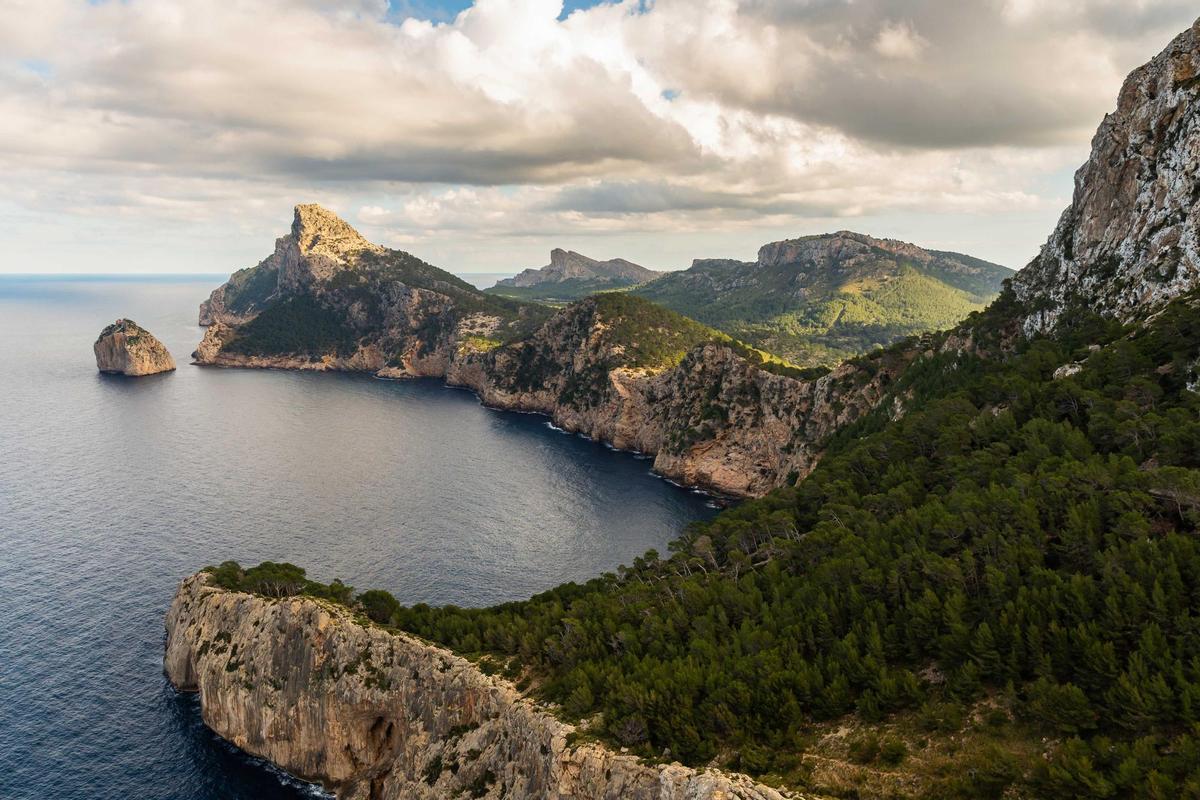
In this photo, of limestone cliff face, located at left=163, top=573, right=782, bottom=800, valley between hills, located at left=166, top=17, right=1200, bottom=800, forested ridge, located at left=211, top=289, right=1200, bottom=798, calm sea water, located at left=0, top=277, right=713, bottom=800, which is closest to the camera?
forested ridge, located at left=211, top=289, right=1200, bottom=798

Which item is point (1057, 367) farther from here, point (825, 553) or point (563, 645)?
point (563, 645)

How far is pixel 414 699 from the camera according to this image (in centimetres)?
6231

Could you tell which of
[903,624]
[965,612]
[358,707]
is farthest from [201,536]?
[965,612]

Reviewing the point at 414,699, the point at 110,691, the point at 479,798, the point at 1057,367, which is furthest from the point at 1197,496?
the point at 110,691

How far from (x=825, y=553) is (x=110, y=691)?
7672 centimetres

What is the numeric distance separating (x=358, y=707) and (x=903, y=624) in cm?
4894

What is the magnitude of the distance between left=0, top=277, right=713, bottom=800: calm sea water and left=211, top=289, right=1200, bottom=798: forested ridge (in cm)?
2516

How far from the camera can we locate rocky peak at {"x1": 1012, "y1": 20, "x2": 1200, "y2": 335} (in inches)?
2825

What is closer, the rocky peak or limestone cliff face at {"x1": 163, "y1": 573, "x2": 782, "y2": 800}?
limestone cliff face at {"x1": 163, "y1": 573, "x2": 782, "y2": 800}

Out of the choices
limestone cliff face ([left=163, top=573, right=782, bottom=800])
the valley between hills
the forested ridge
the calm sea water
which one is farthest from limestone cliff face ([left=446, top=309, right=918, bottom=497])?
limestone cliff face ([left=163, top=573, right=782, bottom=800])

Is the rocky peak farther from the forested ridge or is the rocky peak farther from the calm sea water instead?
the calm sea water

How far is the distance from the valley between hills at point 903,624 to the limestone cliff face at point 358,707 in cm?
28

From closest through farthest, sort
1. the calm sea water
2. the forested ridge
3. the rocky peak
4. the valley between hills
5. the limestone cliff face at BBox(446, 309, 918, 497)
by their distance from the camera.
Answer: the forested ridge
the valley between hills
the calm sea water
the rocky peak
the limestone cliff face at BBox(446, 309, 918, 497)

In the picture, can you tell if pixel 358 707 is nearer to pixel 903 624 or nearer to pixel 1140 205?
pixel 903 624
